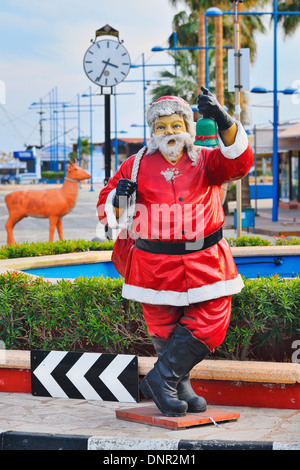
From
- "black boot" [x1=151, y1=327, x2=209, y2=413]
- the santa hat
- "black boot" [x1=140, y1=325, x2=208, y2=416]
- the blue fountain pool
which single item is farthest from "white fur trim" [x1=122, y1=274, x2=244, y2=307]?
the blue fountain pool

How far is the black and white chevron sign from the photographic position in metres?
5.54

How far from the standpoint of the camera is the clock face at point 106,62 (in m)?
13.0

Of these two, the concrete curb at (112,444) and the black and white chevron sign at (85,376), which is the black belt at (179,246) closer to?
the black and white chevron sign at (85,376)

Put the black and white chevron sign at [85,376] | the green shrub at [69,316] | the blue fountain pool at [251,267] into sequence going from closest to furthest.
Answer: the black and white chevron sign at [85,376]
the green shrub at [69,316]
the blue fountain pool at [251,267]

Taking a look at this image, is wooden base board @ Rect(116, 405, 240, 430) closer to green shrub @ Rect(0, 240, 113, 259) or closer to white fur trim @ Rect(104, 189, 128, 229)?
white fur trim @ Rect(104, 189, 128, 229)

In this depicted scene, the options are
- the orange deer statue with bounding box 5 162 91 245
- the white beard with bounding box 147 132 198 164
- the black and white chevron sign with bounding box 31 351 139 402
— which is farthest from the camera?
the orange deer statue with bounding box 5 162 91 245

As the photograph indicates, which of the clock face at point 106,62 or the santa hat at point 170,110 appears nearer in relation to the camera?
the santa hat at point 170,110

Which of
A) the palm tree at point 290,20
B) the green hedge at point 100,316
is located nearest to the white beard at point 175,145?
the green hedge at point 100,316

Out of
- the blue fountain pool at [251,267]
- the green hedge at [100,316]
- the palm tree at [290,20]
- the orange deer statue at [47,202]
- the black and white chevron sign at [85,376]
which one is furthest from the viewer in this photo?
the palm tree at [290,20]

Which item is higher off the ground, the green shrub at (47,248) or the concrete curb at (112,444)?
the green shrub at (47,248)

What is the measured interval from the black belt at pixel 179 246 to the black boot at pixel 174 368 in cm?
46

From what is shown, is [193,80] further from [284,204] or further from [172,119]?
[172,119]

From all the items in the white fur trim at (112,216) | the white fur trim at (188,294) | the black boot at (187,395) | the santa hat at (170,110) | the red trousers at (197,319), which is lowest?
the black boot at (187,395)
